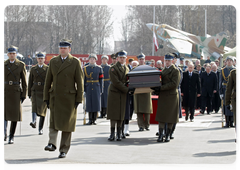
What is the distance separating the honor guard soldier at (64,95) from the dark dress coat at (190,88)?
7049 mm

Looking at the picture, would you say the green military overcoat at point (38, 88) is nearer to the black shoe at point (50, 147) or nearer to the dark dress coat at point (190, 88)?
the black shoe at point (50, 147)

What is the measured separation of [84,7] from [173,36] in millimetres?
25835

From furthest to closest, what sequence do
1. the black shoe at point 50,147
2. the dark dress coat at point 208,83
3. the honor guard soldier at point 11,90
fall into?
the dark dress coat at point 208,83, the honor guard soldier at point 11,90, the black shoe at point 50,147

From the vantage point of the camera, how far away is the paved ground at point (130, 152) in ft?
21.3

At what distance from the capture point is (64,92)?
7160 millimetres

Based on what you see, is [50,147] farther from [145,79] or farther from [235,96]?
[235,96]

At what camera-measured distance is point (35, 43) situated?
70688 millimetres

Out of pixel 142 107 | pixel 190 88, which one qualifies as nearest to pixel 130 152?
pixel 142 107

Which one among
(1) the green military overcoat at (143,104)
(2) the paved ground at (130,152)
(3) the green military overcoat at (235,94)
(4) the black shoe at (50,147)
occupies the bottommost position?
(2) the paved ground at (130,152)

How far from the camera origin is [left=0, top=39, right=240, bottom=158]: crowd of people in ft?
23.5

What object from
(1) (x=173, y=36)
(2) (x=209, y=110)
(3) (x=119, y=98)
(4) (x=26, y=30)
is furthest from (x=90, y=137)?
(4) (x=26, y=30)

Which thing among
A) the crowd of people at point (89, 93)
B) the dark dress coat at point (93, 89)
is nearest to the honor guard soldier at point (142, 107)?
the crowd of people at point (89, 93)

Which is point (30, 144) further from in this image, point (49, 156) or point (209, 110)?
point (209, 110)

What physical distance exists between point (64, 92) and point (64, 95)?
0.05m
